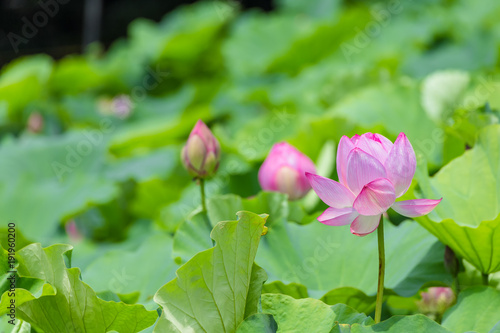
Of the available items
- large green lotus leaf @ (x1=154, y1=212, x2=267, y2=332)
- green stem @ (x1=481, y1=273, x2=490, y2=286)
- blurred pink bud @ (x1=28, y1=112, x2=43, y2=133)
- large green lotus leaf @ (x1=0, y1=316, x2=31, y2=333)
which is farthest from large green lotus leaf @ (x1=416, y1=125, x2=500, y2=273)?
blurred pink bud @ (x1=28, y1=112, x2=43, y2=133)

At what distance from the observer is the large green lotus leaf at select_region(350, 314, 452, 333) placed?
0.58 meters

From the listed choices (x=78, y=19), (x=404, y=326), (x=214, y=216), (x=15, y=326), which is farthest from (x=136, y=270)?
(x=78, y=19)

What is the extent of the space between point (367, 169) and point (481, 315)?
Answer: 0.24 m

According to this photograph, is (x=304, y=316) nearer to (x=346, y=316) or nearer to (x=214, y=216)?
(x=346, y=316)

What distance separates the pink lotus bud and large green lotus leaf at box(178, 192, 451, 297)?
6 centimetres

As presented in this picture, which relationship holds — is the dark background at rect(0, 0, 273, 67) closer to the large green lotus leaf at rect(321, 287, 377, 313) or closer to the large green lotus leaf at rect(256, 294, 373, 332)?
the large green lotus leaf at rect(321, 287, 377, 313)

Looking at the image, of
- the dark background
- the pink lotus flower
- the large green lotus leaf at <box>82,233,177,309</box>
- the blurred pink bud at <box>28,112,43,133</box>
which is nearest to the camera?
the pink lotus flower

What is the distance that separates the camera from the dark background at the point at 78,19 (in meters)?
5.75

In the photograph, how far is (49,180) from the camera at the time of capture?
6.14 ft

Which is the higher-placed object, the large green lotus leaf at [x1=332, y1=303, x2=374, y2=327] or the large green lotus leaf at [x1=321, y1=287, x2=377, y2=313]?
the large green lotus leaf at [x1=332, y1=303, x2=374, y2=327]

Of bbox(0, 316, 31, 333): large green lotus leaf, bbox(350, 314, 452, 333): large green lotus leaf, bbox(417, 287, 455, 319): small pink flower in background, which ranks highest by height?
bbox(350, 314, 452, 333): large green lotus leaf

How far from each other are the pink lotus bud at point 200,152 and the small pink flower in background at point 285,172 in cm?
15

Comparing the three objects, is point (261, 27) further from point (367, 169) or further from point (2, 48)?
point (2, 48)

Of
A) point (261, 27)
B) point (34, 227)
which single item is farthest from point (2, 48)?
point (34, 227)
